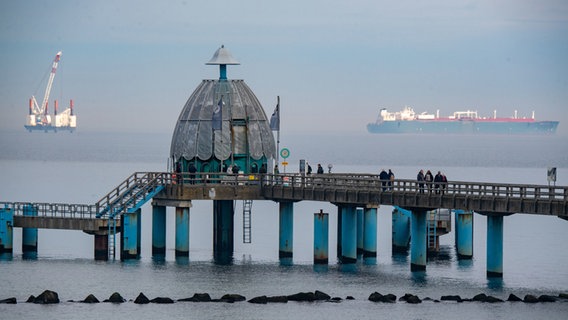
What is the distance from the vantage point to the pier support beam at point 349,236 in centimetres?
7519

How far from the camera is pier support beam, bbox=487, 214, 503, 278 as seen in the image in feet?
224

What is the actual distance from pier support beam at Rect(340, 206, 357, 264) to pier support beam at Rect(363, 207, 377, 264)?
1.13 meters

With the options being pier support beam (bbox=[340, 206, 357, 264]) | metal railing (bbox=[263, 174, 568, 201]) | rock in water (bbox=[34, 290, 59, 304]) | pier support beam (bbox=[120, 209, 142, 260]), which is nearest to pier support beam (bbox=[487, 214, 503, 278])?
metal railing (bbox=[263, 174, 568, 201])

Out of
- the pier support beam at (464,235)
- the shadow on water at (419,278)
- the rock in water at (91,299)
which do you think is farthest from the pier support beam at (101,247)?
the pier support beam at (464,235)

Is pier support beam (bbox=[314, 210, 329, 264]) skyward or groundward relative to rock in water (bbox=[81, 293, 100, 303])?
skyward

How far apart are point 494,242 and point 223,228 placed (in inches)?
646

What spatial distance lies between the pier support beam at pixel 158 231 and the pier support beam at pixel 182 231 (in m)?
1.53

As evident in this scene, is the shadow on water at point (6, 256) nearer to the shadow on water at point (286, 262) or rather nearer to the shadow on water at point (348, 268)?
the shadow on water at point (286, 262)

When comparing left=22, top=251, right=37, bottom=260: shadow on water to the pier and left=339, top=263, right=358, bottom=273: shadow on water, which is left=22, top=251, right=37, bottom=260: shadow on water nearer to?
the pier

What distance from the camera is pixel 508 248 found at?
294ft

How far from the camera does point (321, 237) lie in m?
74.6

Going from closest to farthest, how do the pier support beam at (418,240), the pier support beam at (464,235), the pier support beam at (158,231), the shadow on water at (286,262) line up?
1. the pier support beam at (418,240)
2. the shadow on water at (286,262)
3. the pier support beam at (158,231)
4. the pier support beam at (464,235)

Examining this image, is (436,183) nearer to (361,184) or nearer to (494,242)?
(494,242)

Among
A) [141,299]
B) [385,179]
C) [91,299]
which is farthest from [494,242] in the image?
[91,299]
